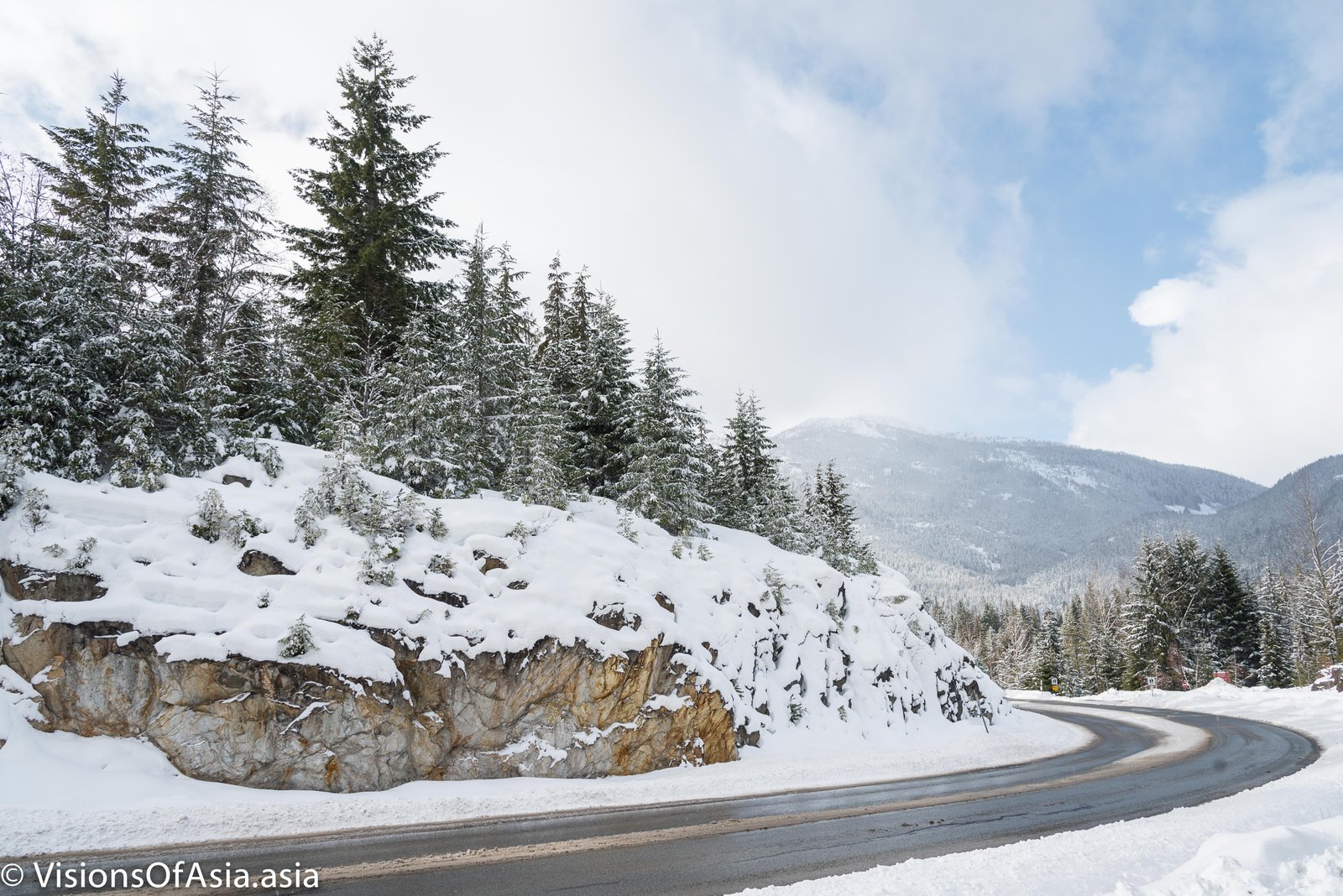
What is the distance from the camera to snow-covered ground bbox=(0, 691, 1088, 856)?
747 cm

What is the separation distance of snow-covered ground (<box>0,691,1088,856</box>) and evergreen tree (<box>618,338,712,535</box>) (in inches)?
421

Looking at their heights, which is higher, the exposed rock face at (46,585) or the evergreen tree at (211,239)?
the evergreen tree at (211,239)

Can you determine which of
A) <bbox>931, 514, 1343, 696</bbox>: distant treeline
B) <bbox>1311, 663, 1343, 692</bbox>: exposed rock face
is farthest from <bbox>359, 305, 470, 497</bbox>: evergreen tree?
<bbox>931, 514, 1343, 696</bbox>: distant treeline

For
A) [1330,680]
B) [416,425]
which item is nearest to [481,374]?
[416,425]

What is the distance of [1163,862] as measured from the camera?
648 centimetres

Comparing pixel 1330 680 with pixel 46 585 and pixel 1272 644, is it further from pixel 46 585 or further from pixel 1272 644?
pixel 46 585

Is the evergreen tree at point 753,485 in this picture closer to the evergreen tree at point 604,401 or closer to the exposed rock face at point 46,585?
the evergreen tree at point 604,401

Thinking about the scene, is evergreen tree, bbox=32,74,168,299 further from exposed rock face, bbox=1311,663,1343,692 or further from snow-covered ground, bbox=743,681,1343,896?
exposed rock face, bbox=1311,663,1343,692

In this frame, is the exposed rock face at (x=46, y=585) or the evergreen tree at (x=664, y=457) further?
the evergreen tree at (x=664, y=457)

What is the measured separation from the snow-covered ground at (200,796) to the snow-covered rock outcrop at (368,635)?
373 millimetres

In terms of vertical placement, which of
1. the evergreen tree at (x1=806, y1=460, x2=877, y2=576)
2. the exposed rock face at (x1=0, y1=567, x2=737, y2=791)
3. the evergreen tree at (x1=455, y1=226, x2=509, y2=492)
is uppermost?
the evergreen tree at (x1=455, y1=226, x2=509, y2=492)

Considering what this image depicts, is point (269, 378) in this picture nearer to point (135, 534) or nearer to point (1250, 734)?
point (135, 534)

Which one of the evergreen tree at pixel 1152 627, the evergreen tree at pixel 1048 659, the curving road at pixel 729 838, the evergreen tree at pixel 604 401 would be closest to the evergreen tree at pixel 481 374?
the evergreen tree at pixel 604 401

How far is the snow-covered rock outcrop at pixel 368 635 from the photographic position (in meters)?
9.74
